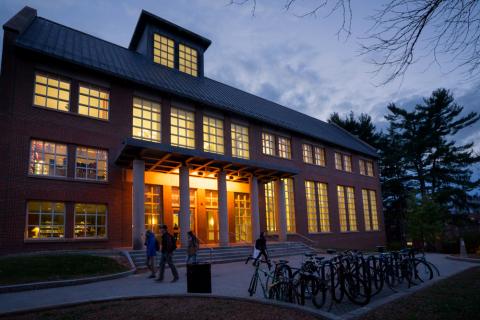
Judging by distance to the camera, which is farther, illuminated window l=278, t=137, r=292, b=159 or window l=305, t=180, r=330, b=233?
window l=305, t=180, r=330, b=233

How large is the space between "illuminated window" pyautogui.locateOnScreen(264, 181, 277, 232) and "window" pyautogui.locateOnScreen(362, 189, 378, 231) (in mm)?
14305

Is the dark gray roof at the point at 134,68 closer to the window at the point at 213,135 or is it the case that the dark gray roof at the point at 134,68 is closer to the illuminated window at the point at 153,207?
the window at the point at 213,135

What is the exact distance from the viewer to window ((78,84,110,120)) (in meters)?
19.2

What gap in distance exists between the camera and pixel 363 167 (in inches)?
1581

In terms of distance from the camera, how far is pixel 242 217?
2698 centimetres

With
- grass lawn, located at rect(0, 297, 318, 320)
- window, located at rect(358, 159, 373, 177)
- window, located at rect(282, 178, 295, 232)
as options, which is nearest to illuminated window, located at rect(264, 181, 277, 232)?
window, located at rect(282, 178, 295, 232)

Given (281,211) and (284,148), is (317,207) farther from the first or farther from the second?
(281,211)

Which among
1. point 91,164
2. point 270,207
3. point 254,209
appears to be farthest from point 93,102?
point 270,207

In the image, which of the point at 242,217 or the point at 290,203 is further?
the point at 290,203

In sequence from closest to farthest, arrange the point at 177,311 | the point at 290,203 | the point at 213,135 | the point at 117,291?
1. the point at 177,311
2. the point at 117,291
3. the point at 213,135
4. the point at 290,203

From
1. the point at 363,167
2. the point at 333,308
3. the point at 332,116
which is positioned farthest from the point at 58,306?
the point at 332,116

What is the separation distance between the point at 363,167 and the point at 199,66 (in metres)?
21.5

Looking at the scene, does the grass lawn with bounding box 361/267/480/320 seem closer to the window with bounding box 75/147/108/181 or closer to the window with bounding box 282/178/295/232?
the window with bounding box 75/147/108/181

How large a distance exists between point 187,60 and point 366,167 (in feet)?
76.4
